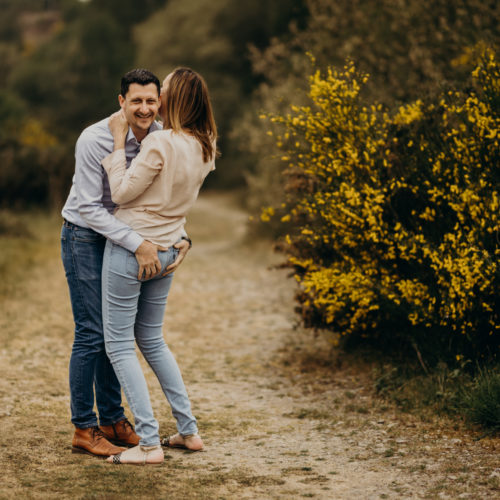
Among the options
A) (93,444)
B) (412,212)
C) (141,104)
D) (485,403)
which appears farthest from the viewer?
(412,212)

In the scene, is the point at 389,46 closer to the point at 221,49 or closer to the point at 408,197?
the point at 408,197

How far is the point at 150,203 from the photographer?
3736 millimetres

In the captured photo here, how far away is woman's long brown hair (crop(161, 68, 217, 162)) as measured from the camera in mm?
3713

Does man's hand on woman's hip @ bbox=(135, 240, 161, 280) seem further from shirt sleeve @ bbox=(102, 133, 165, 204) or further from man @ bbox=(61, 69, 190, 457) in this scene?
shirt sleeve @ bbox=(102, 133, 165, 204)

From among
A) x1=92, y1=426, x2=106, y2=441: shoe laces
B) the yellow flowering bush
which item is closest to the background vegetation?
the yellow flowering bush

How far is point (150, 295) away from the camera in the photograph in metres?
3.99

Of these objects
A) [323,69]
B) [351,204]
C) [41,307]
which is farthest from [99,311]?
[323,69]

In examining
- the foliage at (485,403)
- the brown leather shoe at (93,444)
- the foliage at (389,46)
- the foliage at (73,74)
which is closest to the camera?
the brown leather shoe at (93,444)

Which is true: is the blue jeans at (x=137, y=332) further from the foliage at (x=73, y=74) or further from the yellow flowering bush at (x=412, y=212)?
the foliage at (x=73, y=74)

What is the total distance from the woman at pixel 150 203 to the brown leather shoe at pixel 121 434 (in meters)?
0.32

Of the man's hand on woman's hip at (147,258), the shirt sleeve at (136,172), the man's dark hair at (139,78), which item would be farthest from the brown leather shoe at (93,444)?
the man's dark hair at (139,78)

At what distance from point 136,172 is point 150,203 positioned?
0.66ft

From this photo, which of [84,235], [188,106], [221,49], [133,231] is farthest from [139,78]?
[221,49]

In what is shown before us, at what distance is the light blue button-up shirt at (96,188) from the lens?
368 cm
